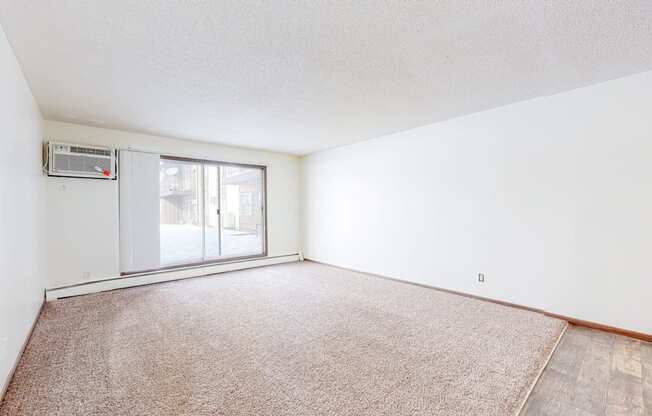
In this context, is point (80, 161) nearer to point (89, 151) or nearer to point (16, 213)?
point (89, 151)

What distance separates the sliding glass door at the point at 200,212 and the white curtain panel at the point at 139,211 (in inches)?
9.7

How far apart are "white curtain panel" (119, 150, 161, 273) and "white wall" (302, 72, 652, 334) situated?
11.4 feet

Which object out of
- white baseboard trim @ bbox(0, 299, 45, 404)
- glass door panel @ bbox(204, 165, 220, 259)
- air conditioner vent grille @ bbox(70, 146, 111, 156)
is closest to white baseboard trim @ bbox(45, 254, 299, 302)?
glass door panel @ bbox(204, 165, 220, 259)


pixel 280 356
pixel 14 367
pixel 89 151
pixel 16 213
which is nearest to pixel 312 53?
pixel 280 356

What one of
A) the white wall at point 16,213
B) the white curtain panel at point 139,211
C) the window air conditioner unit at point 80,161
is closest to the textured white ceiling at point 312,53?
the white wall at point 16,213

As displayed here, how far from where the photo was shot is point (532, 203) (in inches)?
126

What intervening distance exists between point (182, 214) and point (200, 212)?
0.33m

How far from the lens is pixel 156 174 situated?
454cm


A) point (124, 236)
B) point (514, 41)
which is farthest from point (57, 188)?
point (514, 41)

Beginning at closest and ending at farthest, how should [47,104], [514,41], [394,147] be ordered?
[514,41] → [47,104] → [394,147]

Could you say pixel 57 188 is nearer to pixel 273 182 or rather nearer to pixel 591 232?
pixel 273 182

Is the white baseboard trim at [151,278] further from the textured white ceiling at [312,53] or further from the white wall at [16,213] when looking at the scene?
the textured white ceiling at [312,53]

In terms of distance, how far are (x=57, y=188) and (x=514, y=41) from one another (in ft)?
17.4

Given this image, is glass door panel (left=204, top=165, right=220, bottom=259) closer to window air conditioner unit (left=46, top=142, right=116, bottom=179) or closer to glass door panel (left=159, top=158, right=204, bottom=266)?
glass door panel (left=159, top=158, right=204, bottom=266)
